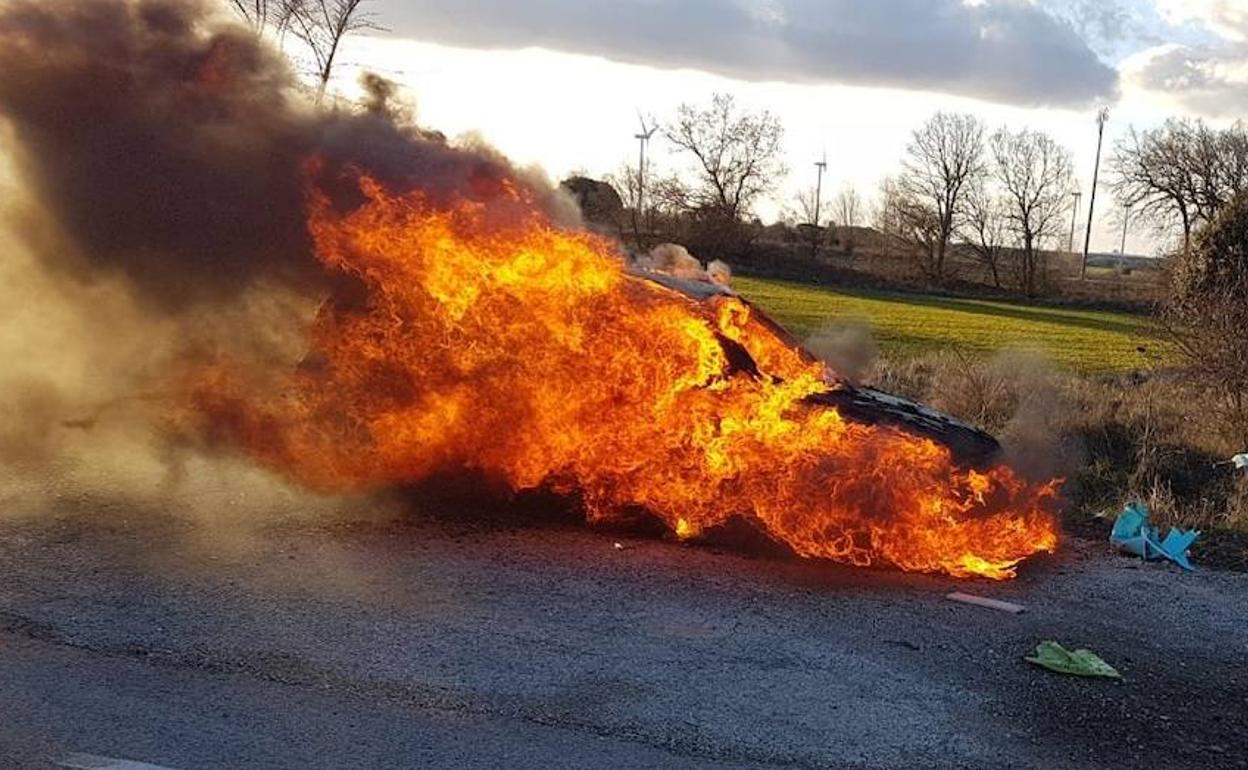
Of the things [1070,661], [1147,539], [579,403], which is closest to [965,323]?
[1147,539]

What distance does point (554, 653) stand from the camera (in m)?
5.51

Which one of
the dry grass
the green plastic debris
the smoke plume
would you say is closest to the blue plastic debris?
the dry grass

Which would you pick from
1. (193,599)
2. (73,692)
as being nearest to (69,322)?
(193,599)

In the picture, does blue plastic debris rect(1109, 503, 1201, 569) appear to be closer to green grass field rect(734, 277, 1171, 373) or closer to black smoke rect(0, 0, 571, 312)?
black smoke rect(0, 0, 571, 312)

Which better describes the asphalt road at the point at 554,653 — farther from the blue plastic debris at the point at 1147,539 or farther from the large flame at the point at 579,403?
the large flame at the point at 579,403

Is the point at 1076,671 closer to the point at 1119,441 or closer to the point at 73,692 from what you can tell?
the point at 73,692

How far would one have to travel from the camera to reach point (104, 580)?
245 inches

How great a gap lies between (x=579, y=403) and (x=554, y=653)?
2.58 meters

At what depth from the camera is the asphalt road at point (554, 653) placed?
455 cm

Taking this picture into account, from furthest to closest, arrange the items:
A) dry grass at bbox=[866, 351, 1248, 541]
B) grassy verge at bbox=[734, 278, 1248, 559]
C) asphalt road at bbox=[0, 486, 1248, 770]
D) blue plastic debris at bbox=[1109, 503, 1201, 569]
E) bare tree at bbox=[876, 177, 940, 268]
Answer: bare tree at bbox=[876, 177, 940, 268], dry grass at bbox=[866, 351, 1248, 541], grassy verge at bbox=[734, 278, 1248, 559], blue plastic debris at bbox=[1109, 503, 1201, 569], asphalt road at bbox=[0, 486, 1248, 770]

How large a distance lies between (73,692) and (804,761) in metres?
3.20

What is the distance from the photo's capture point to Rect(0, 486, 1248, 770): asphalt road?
14.9 feet

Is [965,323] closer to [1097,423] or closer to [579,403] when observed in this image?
[1097,423]

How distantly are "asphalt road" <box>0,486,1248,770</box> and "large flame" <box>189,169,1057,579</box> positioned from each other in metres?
0.38
